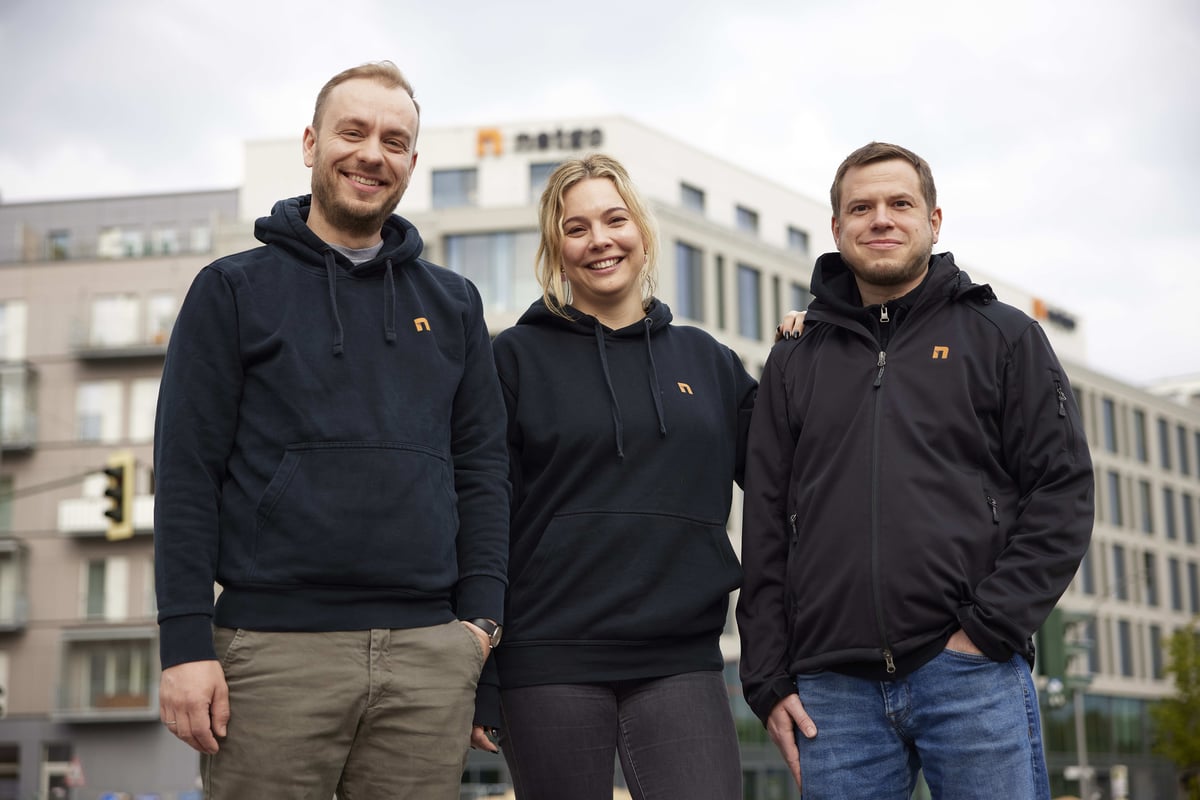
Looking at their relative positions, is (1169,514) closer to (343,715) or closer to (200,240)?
(200,240)

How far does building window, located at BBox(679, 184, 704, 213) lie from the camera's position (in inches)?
2135

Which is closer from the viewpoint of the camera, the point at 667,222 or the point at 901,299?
the point at 901,299

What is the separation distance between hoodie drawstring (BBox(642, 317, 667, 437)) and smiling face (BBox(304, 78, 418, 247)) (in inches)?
42.4

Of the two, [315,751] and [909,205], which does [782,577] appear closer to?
[909,205]

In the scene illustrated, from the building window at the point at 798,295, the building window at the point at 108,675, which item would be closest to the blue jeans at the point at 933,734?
the building window at the point at 108,675

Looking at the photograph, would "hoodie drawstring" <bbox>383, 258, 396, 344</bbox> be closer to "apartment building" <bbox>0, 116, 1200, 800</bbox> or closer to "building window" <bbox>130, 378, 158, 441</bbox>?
"apartment building" <bbox>0, 116, 1200, 800</bbox>

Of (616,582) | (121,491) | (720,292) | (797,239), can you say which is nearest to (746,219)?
(797,239)

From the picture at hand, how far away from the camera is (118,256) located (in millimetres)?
52844

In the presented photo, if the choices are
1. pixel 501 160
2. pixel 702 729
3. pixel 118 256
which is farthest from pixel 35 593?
pixel 702 729

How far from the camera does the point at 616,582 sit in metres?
4.63

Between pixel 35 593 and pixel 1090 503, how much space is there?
50502 millimetres

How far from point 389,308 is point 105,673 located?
48135 mm

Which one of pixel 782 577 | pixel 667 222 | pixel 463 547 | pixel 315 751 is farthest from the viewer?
pixel 667 222

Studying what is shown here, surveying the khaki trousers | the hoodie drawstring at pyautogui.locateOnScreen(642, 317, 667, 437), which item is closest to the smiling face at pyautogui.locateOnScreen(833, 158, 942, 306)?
the hoodie drawstring at pyautogui.locateOnScreen(642, 317, 667, 437)
